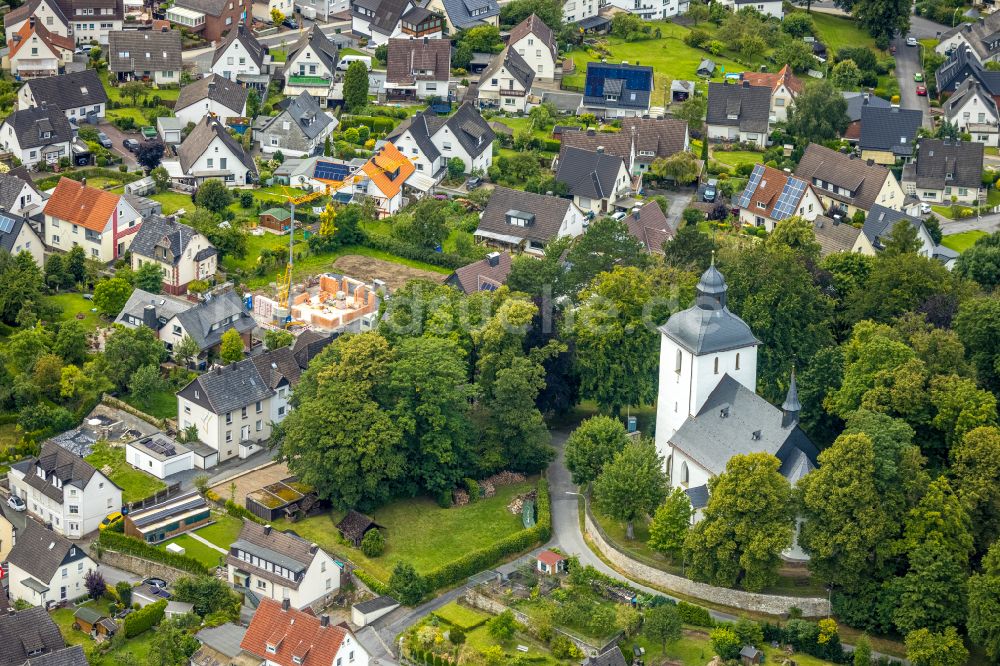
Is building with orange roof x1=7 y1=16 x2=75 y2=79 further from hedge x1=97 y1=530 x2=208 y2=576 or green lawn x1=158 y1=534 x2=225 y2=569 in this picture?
green lawn x1=158 y1=534 x2=225 y2=569

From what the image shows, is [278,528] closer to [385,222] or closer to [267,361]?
[267,361]

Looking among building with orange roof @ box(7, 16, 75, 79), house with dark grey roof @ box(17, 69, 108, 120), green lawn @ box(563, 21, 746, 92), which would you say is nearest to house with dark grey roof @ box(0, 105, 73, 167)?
house with dark grey roof @ box(17, 69, 108, 120)

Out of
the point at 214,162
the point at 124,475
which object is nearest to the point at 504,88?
the point at 214,162

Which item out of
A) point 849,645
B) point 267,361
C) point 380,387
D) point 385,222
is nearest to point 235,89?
point 385,222

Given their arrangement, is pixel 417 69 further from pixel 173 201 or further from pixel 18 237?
pixel 18 237

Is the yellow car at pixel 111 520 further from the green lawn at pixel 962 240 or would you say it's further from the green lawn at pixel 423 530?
the green lawn at pixel 962 240
